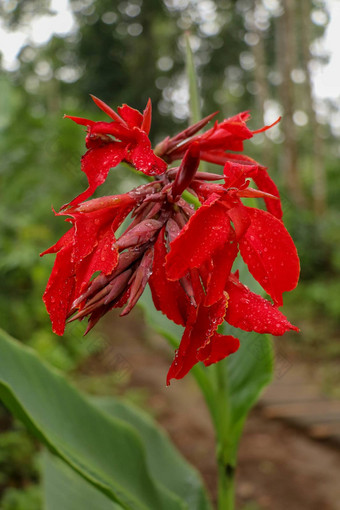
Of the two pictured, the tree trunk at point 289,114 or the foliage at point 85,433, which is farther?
the tree trunk at point 289,114

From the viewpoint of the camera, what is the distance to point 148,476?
1.23 meters

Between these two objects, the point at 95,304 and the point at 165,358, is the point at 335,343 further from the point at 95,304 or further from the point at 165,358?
the point at 95,304

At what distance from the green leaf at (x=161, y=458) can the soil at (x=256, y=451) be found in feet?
4.33

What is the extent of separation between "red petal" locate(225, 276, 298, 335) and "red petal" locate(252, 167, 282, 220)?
0.15 metres

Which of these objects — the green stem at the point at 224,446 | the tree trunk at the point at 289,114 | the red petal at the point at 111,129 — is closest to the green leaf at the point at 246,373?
the green stem at the point at 224,446

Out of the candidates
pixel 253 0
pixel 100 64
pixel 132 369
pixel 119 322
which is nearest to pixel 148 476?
pixel 132 369

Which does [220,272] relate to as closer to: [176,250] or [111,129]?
[176,250]

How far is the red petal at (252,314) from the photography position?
55 cm

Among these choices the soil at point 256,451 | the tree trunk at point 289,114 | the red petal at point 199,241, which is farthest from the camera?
the tree trunk at point 289,114

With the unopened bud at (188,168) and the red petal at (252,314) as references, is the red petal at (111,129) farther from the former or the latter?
the red petal at (252,314)

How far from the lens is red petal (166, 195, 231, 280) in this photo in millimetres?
522

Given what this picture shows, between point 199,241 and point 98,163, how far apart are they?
184 millimetres

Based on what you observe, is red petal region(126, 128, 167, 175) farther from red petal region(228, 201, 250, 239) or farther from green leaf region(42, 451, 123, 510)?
green leaf region(42, 451, 123, 510)

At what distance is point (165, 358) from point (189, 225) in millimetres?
4894
